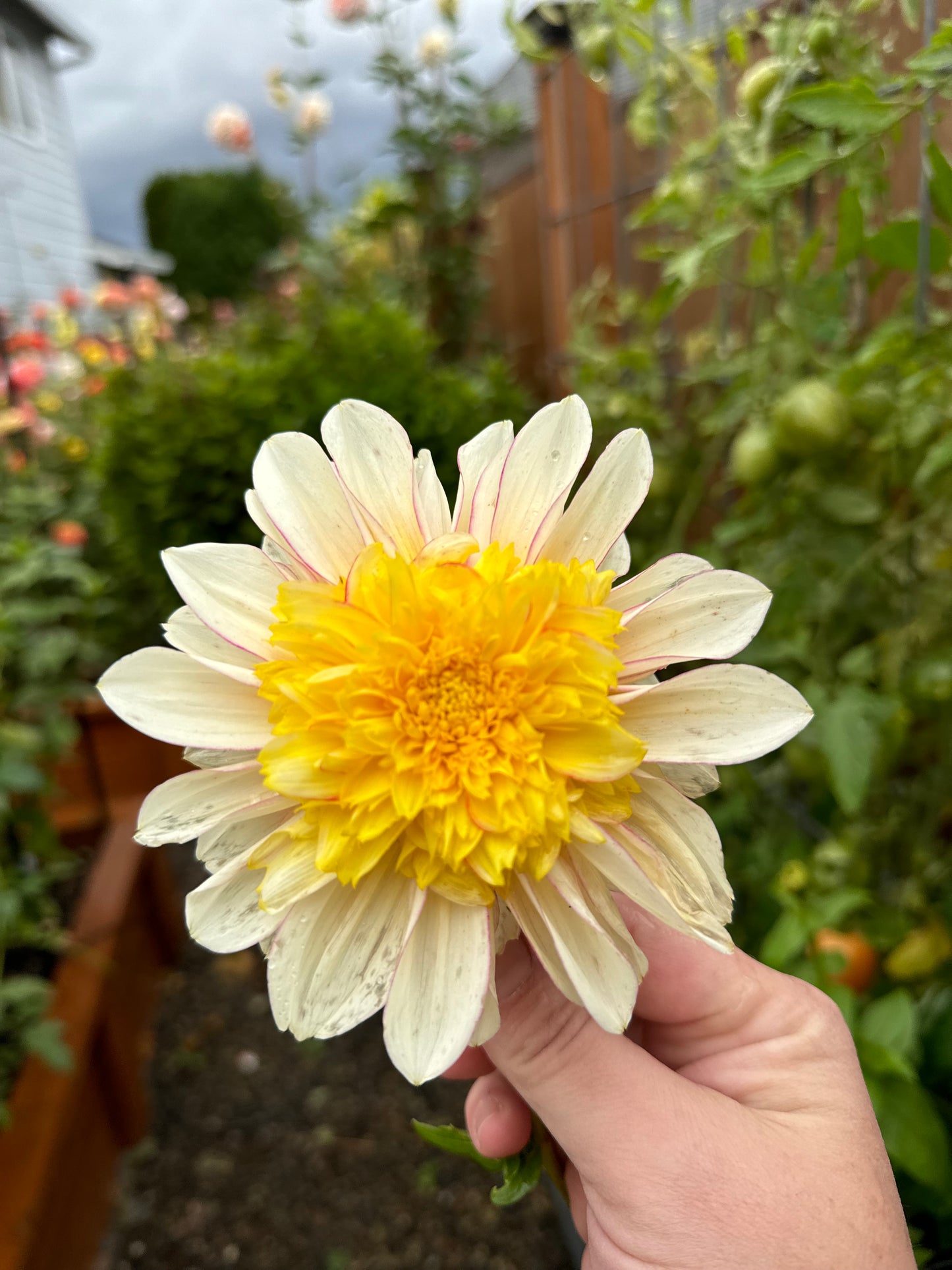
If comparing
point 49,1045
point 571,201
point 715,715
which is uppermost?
point 571,201

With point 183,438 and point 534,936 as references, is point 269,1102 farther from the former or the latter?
point 534,936

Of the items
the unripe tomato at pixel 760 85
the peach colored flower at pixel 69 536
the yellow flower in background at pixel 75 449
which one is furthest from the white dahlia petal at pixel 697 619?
the yellow flower in background at pixel 75 449

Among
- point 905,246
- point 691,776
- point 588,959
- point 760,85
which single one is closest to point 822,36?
point 760,85

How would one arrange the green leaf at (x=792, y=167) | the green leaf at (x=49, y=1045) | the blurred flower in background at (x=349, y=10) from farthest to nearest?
the blurred flower in background at (x=349, y=10)
the green leaf at (x=49, y=1045)
the green leaf at (x=792, y=167)

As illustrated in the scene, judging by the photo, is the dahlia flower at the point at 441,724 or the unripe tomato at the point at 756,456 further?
the unripe tomato at the point at 756,456

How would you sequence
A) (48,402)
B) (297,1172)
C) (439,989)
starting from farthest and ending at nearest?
(48,402) < (297,1172) < (439,989)

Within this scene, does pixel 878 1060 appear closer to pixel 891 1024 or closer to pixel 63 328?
pixel 891 1024

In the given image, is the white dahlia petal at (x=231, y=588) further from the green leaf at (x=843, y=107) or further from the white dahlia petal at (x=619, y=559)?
the green leaf at (x=843, y=107)
